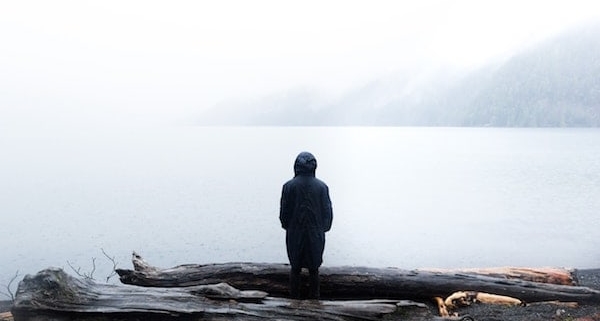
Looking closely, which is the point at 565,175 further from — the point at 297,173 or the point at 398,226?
the point at 297,173

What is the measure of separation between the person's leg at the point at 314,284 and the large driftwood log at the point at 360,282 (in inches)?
43.0

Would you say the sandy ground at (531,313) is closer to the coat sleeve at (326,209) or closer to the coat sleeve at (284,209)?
the coat sleeve at (326,209)

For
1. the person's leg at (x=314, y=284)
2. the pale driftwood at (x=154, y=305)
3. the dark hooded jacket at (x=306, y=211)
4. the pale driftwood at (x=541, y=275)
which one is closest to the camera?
the pale driftwood at (x=154, y=305)

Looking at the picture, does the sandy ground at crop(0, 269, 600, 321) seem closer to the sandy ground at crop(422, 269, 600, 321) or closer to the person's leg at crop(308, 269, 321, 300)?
the sandy ground at crop(422, 269, 600, 321)

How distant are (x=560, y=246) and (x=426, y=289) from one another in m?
20.4

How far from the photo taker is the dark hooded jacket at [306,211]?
25.6 feet

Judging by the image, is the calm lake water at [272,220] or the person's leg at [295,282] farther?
the calm lake water at [272,220]

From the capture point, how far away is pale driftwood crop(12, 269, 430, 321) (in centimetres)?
677

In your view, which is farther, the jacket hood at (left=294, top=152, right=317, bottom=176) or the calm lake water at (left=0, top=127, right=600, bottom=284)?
the calm lake water at (left=0, top=127, right=600, bottom=284)

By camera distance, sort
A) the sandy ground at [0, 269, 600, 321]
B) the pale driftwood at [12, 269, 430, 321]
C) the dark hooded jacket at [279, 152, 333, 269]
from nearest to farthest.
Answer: the pale driftwood at [12, 269, 430, 321]
the dark hooded jacket at [279, 152, 333, 269]
the sandy ground at [0, 269, 600, 321]

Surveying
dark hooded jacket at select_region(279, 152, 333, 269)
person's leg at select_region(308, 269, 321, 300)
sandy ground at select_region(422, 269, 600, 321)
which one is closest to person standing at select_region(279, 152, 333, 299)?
dark hooded jacket at select_region(279, 152, 333, 269)

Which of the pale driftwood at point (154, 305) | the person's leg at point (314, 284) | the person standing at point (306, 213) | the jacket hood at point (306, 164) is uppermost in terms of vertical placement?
the jacket hood at point (306, 164)

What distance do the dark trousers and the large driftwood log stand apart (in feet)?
3.45

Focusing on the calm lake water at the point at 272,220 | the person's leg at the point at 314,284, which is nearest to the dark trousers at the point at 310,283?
the person's leg at the point at 314,284
